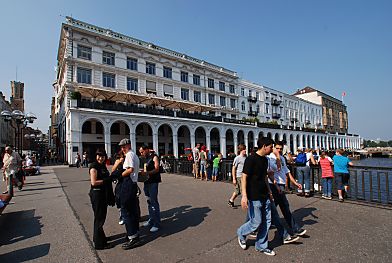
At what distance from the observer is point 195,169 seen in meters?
13.5

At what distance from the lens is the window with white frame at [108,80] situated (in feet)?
97.0

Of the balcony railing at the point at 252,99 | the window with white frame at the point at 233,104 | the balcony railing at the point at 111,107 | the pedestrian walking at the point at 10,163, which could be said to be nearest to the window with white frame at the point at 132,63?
the balcony railing at the point at 111,107

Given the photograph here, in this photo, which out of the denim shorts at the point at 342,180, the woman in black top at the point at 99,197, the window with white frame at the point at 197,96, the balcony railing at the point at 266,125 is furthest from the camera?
the balcony railing at the point at 266,125

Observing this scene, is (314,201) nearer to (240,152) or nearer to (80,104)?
(240,152)

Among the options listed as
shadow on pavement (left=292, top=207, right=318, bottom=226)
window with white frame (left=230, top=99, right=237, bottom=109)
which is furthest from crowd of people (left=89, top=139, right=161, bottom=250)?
window with white frame (left=230, top=99, right=237, bottom=109)

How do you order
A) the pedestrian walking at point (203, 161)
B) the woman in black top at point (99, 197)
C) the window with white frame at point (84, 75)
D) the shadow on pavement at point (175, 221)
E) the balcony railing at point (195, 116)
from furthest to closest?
1. the balcony railing at point (195, 116)
2. the window with white frame at point (84, 75)
3. the pedestrian walking at point (203, 161)
4. the shadow on pavement at point (175, 221)
5. the woman in black top at point (99, 197)

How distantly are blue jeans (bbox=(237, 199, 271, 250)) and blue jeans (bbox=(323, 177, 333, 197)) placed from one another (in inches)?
190

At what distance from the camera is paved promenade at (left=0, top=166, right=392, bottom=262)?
350cm

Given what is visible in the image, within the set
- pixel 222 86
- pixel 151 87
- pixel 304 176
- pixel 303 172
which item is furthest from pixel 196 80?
pixel 304 176

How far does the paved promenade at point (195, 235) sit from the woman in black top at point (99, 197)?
0.21 metres

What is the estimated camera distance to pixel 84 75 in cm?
2786

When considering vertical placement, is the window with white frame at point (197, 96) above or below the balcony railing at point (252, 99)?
below

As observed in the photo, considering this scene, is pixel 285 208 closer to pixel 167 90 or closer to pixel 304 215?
pixel 304 215

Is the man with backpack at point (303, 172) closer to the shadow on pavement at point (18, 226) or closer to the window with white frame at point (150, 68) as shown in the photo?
the shadow on pavement at point (18, 226)
